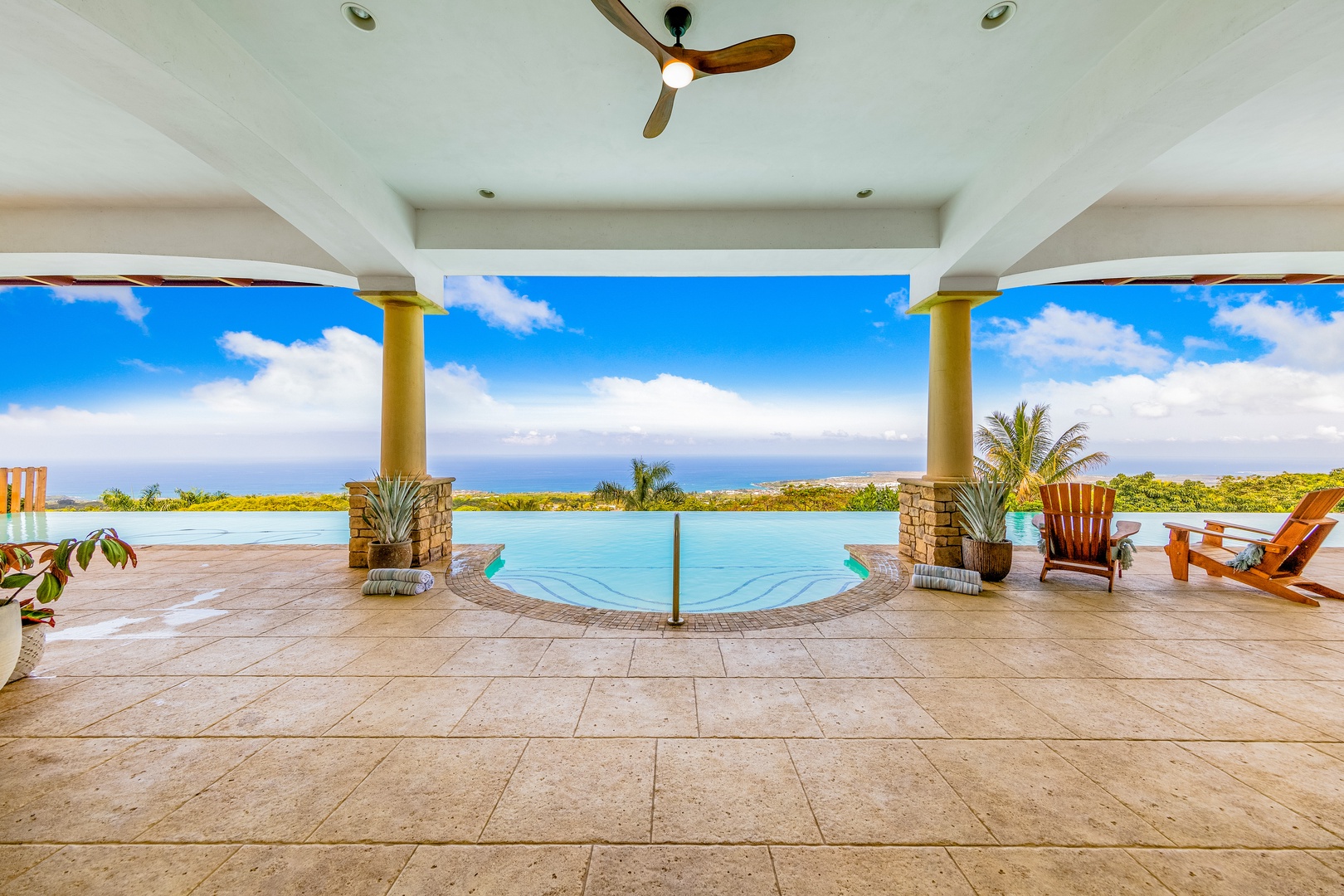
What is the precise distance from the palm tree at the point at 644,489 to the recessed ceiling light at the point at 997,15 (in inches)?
434

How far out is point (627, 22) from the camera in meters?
2.45

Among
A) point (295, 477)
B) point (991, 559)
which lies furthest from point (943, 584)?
point (295, 477)

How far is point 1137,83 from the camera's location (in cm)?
285

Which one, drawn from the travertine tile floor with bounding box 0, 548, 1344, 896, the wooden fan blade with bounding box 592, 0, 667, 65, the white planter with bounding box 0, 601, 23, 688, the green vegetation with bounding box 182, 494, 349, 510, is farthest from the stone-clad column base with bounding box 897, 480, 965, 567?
the green vegetation with bounding box 182, 494, 349, 510

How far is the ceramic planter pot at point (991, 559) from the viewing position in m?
4.89

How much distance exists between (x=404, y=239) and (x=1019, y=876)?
244 inches

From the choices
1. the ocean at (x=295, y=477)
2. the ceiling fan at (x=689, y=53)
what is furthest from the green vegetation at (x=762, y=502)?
the ceiling fan at (x=689, y=53)

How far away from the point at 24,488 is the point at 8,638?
11158mm

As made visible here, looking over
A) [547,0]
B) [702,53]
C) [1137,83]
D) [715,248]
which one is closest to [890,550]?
[715,248]

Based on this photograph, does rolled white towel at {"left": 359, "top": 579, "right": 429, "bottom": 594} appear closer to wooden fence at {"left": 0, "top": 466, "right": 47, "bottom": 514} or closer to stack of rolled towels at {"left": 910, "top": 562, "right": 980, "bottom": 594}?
stack of rolled towels at {"left": 910, "top": 562, "right": 980, "bottom": 594}

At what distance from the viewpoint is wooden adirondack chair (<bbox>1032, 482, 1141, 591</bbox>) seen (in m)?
4.56

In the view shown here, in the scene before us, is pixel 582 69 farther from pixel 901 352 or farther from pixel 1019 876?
pixel 901 352

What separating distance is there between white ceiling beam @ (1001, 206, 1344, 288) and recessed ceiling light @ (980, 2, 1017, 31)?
304 cm

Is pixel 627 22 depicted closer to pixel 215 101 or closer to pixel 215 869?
pixel 215 101
